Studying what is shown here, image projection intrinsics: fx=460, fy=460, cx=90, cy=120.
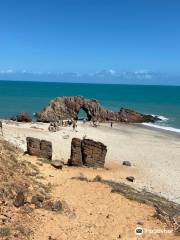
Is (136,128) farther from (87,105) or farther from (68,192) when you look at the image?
(68,192)

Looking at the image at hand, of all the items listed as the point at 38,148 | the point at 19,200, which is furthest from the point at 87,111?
the point at 19,200

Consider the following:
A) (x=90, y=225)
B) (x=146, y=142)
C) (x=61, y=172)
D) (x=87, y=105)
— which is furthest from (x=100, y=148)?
(x=87, y=105)

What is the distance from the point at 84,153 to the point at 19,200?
13974 mm

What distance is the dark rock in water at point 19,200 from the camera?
1958cm

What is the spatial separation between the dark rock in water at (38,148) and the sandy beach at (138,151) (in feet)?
15.0

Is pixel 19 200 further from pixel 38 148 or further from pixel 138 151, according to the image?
pixel 138 151

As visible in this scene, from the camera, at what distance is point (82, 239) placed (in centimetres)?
1828

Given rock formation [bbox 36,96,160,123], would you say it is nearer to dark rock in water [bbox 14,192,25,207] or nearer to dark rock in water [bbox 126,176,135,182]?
dark rock in water [bbox 126,176,135,182]

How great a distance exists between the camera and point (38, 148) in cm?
Answer: 3177

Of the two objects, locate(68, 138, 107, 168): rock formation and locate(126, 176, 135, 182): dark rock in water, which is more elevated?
locate(68, 138, 107, 168): rock formation

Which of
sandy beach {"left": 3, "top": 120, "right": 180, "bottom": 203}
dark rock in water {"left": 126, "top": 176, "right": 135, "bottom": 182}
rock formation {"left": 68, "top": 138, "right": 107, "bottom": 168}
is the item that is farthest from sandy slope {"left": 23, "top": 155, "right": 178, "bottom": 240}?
sandy beach {"left": 3, "top": 120, "right": 180, "bottom": 203}

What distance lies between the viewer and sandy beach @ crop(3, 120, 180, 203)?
1334 inches

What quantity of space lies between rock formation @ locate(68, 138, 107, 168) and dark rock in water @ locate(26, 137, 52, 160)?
2.02m

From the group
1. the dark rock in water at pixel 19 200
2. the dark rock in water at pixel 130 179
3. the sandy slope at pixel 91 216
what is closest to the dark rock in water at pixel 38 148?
the sandy slope at pixel 91 216
